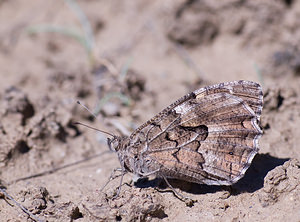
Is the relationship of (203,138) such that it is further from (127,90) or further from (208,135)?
(127,90)

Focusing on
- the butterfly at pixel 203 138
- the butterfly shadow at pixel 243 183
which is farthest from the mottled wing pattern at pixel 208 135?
the butterfly shadow at pixel 243 183

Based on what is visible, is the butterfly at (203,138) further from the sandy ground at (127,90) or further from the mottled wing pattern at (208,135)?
the sandy ground at (127,90)

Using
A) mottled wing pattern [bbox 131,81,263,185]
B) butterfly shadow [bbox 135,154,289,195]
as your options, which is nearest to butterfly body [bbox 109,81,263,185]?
mottled wing pattern [bbox 131,81,263,185]

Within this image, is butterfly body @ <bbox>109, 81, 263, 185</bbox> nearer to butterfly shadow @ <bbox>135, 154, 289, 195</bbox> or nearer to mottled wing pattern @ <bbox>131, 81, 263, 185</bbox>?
mottled wing pattern @ <bbox>131, 81, 263, 185</bbox>

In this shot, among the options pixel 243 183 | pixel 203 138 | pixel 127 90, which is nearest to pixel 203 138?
pixel 203 138

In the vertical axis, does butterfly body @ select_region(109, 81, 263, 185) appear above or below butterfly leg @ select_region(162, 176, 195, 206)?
above

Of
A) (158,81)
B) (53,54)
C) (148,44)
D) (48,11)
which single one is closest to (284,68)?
(158,81)
